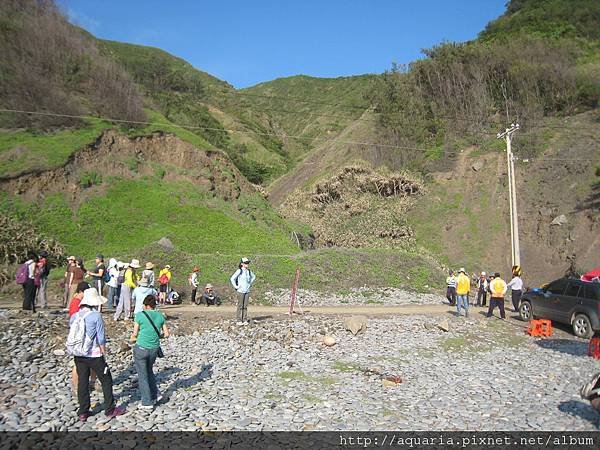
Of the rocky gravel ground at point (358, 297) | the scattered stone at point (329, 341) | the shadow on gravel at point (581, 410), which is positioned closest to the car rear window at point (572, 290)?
the rocky gravel ground at point (358, 297)

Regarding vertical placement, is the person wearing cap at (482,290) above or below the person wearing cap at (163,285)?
below

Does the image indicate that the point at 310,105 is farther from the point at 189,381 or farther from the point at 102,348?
the point at 102,348

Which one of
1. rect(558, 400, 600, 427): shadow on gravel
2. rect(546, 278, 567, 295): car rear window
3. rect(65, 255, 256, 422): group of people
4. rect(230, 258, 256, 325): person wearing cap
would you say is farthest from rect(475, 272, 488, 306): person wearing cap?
rect(65, 255, 256, 422): group of people

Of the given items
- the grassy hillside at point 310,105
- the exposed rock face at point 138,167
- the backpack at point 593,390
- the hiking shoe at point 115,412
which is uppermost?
the grassy hillside at point 310,105

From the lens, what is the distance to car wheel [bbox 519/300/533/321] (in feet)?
54.7

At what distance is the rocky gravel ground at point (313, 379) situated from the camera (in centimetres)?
721

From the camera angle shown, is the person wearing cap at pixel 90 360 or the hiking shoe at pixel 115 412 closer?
the person wearing cap at pixel 90 360

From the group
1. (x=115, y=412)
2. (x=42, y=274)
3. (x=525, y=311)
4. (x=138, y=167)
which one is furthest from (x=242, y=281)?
(x=138, y=167)

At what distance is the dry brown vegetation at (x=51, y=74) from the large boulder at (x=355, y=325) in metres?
26.0

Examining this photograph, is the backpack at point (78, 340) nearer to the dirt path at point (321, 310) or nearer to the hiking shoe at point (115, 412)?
the hiking shoe at point (115, 412)

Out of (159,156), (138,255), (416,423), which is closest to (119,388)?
(416,423)

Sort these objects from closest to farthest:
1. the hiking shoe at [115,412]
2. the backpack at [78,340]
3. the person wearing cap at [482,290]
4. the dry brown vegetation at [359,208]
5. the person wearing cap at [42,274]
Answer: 1. the backpack at [78,340]
2. the hiking shoe at [115,412]
3. the person wearing cap at [42,274]
4. the person wearing cap at [482,290]
5. the dry brown vegetation at [359,208]

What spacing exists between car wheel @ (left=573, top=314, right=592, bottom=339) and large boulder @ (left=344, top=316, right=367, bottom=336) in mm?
6526

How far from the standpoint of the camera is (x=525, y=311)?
16859mm
